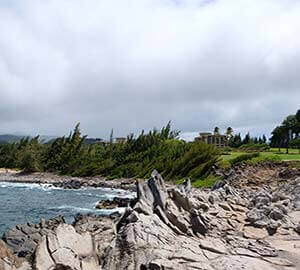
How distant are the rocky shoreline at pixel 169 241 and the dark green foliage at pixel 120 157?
132ft

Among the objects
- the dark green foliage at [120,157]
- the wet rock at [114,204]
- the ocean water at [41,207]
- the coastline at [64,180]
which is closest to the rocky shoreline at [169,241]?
the ocean water at [41,207]

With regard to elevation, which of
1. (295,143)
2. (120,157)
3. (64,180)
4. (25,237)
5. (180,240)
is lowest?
(25,237)

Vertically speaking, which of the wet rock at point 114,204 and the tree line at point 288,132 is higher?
the tree line at point 288,132

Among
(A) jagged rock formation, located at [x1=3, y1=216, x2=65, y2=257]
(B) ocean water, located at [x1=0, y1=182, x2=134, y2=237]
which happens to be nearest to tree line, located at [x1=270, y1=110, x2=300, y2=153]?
(B) ocean water, located at [x1=0, y1=182, x2=134, y2=237]

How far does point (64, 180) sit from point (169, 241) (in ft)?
227

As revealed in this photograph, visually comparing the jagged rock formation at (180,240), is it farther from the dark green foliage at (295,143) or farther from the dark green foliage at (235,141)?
the dark green foliage at (235,141)

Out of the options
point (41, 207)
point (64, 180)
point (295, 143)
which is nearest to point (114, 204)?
point (41, 207)

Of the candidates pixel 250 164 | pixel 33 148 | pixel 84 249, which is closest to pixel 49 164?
pixel 33 148

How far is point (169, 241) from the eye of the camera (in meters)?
13.9

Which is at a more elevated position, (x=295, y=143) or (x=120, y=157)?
(x=295, y=143)

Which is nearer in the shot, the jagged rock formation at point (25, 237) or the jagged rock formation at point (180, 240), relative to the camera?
the jagged rock formation at point (180, 240)

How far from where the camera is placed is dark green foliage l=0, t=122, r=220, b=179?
66125mm

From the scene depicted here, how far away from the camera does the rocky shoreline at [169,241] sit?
12289mm

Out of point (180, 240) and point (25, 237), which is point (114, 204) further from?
point (180, 240)
